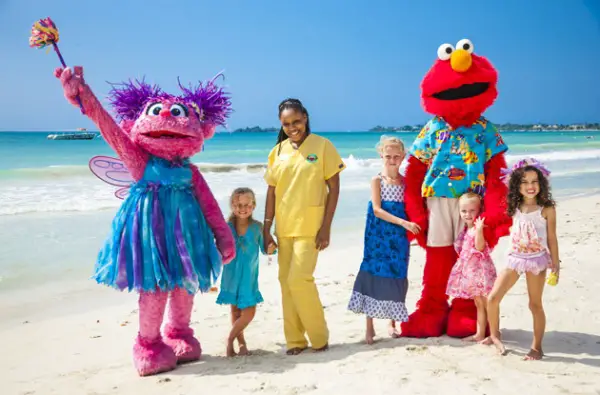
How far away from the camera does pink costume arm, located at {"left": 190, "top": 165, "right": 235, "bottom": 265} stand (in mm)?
3770

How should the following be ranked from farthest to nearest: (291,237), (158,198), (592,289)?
(592,289)
(291,237)
(158,198)

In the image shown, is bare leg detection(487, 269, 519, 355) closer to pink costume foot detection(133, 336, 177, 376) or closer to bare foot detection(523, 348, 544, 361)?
bare foot detection(523, 348, 544, 361)

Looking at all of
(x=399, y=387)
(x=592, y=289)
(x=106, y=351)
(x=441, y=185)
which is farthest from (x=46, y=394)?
(x=592, y=289)

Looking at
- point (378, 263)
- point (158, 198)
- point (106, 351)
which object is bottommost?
point (106, 351)

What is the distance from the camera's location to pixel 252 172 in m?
20.8

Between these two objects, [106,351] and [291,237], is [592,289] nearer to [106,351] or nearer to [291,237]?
[291,237]

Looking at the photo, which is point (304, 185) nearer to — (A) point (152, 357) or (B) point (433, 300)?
(B) point (433, 300)

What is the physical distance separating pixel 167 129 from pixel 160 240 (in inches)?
27.5

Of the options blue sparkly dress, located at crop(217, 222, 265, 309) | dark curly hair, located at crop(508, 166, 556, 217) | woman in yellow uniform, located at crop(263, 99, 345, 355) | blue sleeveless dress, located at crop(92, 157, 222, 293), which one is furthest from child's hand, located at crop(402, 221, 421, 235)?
blue sleeveless dress, located at crop(92, 157, 222, 293)

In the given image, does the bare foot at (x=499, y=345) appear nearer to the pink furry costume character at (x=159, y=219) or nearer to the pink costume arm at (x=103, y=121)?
the pink furry costume character at (x=159, y=219)

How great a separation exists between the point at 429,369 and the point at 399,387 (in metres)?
0.30

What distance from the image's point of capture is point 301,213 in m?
3.85

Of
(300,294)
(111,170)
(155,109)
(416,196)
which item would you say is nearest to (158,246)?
(111,170)

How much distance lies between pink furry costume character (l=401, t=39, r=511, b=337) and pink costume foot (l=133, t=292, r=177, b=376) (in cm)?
169
